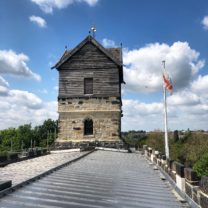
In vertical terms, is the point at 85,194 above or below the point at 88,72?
below

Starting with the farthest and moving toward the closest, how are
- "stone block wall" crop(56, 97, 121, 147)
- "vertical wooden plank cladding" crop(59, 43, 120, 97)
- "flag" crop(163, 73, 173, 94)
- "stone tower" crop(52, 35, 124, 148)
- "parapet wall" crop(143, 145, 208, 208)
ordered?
"vertical wooden plank cladding" crop(59, 43, 120, 97), "stone tower" crop(52, 35, 124, 148), "stone block wall" crop(56, 97, 121, 147), "flag" crop(163, 73, 173, 94), "parapet wall" crop(143, 145, 208, 208)

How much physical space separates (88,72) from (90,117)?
4224 mm

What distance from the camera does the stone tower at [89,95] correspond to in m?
30.3

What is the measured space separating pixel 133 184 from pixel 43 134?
7555 cm

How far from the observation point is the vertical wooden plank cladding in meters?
31.0

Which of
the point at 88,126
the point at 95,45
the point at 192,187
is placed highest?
the point at 95,45

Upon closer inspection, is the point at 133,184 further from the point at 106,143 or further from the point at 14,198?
the point at 106,143

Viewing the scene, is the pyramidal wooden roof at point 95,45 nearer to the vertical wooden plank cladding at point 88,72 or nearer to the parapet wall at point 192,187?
the vertical wooden plank cladding at point 88,72

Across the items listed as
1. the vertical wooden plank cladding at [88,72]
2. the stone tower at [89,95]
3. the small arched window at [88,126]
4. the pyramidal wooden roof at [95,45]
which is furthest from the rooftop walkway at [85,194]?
the pyramidal wooden roof at [95,45]

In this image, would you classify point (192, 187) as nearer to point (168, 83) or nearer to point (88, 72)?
point (168, 83)

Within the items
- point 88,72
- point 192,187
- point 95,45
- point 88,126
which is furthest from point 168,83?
point 192,187

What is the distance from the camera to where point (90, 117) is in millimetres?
30500

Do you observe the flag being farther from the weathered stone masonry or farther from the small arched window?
the small arched window

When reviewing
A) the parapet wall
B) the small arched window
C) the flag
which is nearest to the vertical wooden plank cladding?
the small arched window
